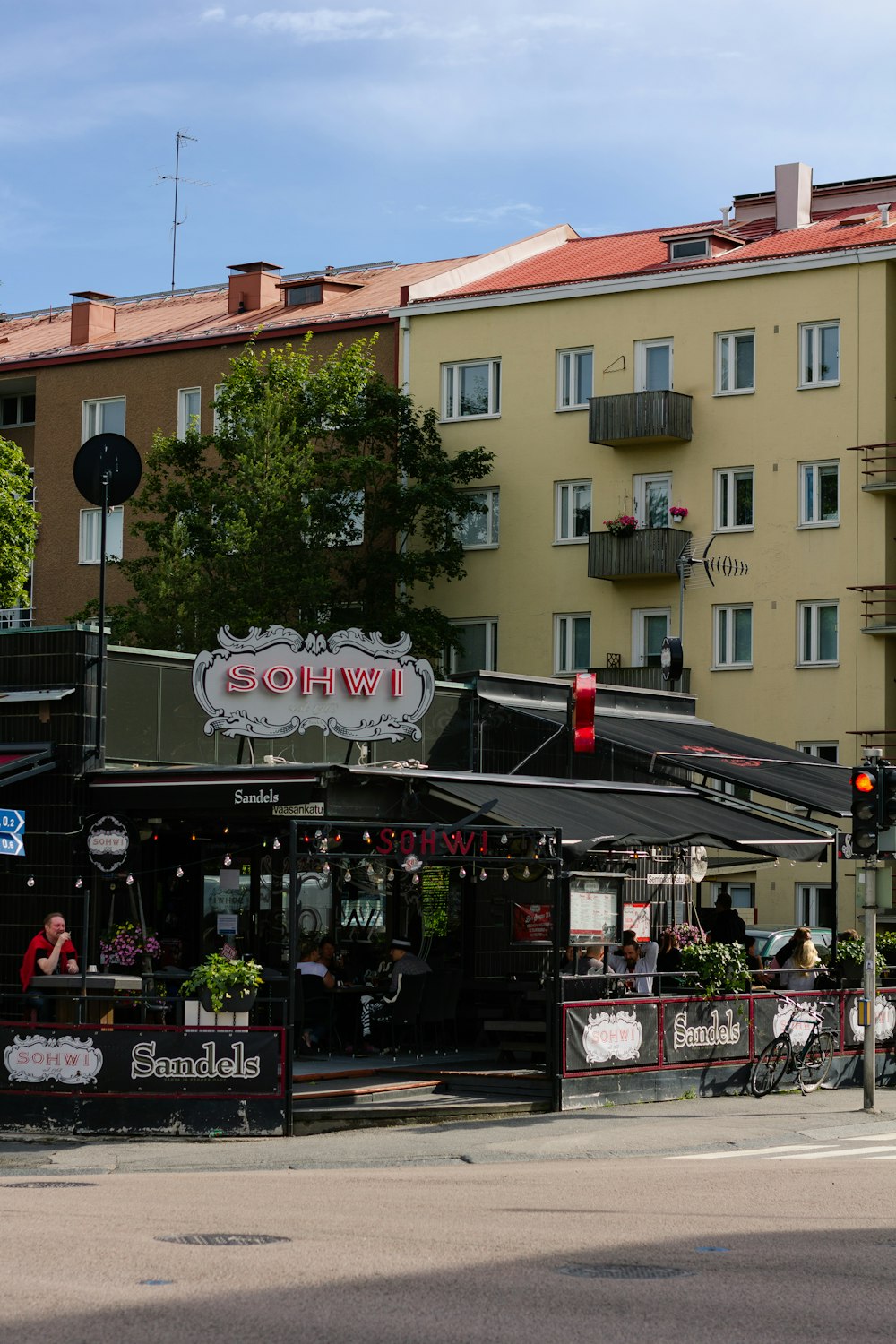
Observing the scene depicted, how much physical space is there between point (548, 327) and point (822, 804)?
27.4m

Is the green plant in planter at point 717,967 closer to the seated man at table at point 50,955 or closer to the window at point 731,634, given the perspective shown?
the seated man at table at point 50,955

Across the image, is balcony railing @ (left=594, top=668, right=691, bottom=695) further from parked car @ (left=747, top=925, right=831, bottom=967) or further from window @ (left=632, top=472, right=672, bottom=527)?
parked car @ (left=747, top=925, right=831, bottom=967)

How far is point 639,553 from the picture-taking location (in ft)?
160

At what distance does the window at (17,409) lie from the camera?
2333 inches

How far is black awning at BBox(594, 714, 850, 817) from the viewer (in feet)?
87.1

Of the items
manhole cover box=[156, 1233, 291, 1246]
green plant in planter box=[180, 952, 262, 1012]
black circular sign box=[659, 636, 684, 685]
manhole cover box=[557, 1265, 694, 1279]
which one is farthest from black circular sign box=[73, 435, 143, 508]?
manhole cover box=[557, 1265, 694, 1279]

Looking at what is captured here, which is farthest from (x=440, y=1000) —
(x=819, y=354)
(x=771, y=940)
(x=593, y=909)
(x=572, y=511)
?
(x=572, y=511)

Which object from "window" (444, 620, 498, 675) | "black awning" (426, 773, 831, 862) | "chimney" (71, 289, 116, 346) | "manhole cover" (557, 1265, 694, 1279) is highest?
"chimney" (71, 289, 116, 346)

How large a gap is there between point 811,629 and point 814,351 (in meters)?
6.55

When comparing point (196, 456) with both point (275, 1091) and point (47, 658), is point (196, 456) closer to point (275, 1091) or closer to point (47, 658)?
point (47, 658)

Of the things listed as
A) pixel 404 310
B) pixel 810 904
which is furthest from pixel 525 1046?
pixel 404 310

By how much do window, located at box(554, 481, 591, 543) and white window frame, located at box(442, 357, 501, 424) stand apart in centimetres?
274

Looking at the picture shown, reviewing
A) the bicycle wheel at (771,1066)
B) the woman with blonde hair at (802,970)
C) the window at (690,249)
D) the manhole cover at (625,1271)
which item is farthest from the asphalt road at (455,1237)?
the window at (690,249)

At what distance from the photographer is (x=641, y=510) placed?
5003cm
